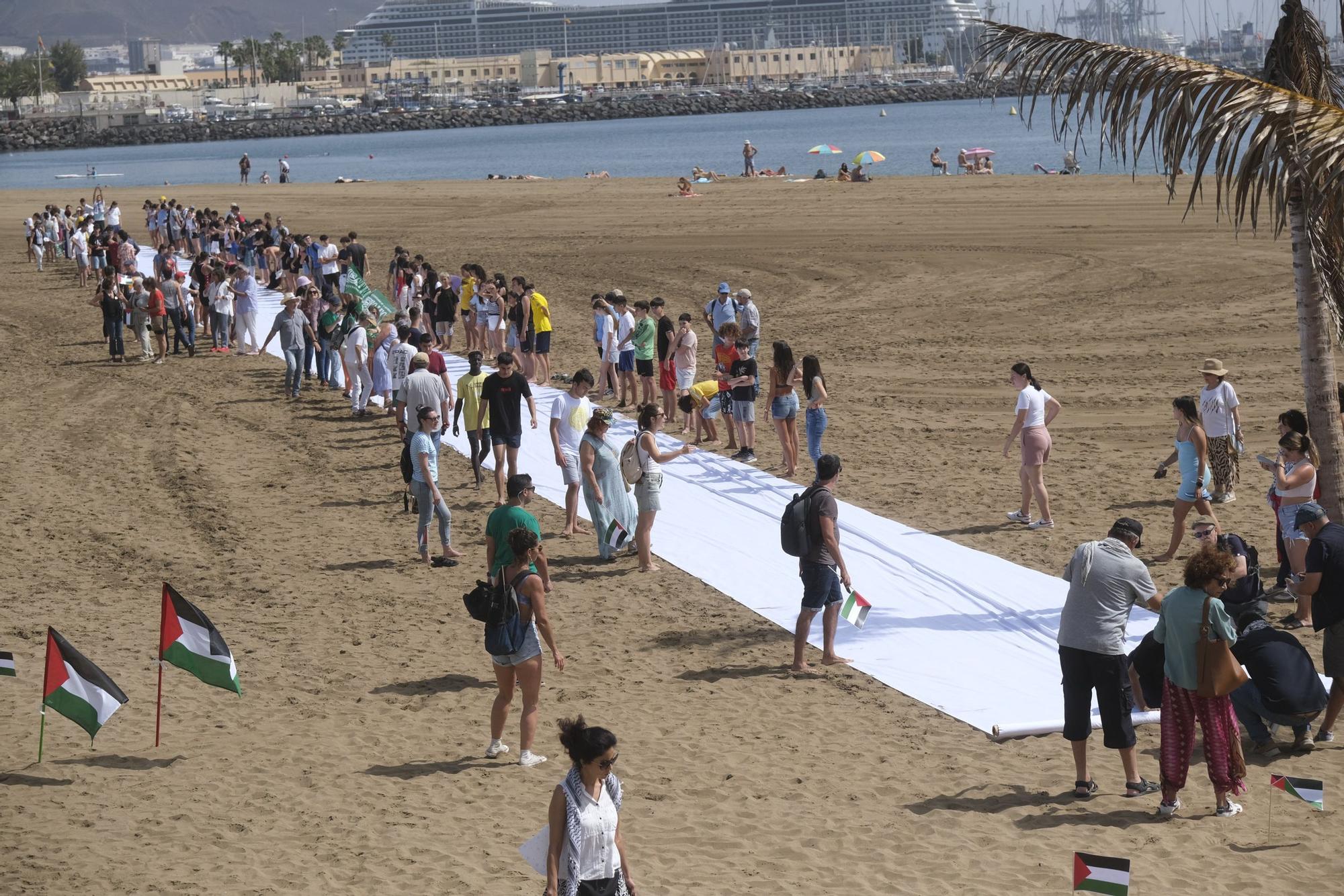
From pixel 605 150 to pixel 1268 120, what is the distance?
96.9 m

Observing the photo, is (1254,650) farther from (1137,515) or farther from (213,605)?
(213,605)

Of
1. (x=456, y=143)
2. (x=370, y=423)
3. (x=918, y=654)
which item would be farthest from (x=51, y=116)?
(x=918, y=654)

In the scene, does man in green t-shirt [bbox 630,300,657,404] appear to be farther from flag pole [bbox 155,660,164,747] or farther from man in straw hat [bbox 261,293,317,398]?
flag pole [bbox 155,660,164,747]

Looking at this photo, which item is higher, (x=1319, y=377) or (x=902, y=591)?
(x=1319, y=377)

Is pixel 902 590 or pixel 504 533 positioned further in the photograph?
pixel 902 590

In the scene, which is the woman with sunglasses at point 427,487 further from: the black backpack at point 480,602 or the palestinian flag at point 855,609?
the black backpack at point 480,602

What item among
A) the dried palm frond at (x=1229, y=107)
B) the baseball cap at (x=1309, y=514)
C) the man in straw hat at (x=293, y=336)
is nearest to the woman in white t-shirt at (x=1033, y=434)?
the dried palm frond at (x=1229, y=107)

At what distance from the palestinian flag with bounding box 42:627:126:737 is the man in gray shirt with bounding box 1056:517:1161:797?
5.58 metres

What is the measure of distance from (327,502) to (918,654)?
24.1 feet

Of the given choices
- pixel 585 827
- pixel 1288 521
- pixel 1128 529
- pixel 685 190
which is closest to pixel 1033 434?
pixel 1288 521

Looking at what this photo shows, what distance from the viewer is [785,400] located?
15.0m

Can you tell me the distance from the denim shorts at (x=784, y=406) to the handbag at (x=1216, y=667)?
7.51m

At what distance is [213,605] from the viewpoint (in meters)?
12.1

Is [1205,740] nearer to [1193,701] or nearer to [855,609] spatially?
[1193,701]
